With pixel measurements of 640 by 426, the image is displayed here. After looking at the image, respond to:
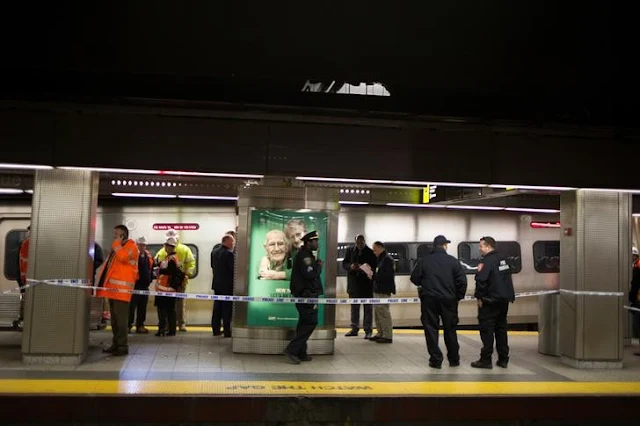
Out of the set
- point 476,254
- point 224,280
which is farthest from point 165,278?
point 476,254

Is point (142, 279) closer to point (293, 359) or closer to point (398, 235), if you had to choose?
point (293, 359)

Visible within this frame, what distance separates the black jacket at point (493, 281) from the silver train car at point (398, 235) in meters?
4.09

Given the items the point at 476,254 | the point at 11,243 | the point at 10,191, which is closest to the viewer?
the point at 10,191

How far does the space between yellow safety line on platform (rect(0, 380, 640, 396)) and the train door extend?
5790 mm

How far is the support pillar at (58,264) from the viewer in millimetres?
8055

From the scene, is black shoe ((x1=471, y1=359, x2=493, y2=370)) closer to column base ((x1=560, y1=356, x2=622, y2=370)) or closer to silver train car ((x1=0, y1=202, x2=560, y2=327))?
column base ((x1=560, y1=356, x2=622, y2=370))

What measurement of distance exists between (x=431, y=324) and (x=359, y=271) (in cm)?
247

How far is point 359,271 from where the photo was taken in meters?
11.0

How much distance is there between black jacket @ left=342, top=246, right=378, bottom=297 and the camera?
1096 centimetres

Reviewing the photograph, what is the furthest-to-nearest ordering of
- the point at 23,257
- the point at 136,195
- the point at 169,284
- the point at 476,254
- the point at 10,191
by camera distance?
the point at 476,254 < the point at 10,191 < the point at 136,195 < the point at 169,284 < the point at 23,257

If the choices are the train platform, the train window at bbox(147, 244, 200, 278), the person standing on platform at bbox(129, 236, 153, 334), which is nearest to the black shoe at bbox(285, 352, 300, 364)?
the train platform

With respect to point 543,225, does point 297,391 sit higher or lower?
lower

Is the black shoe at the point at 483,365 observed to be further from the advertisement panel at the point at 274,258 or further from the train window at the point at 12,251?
the train window at the point at 12,251

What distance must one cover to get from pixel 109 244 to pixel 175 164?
4.73 meters
